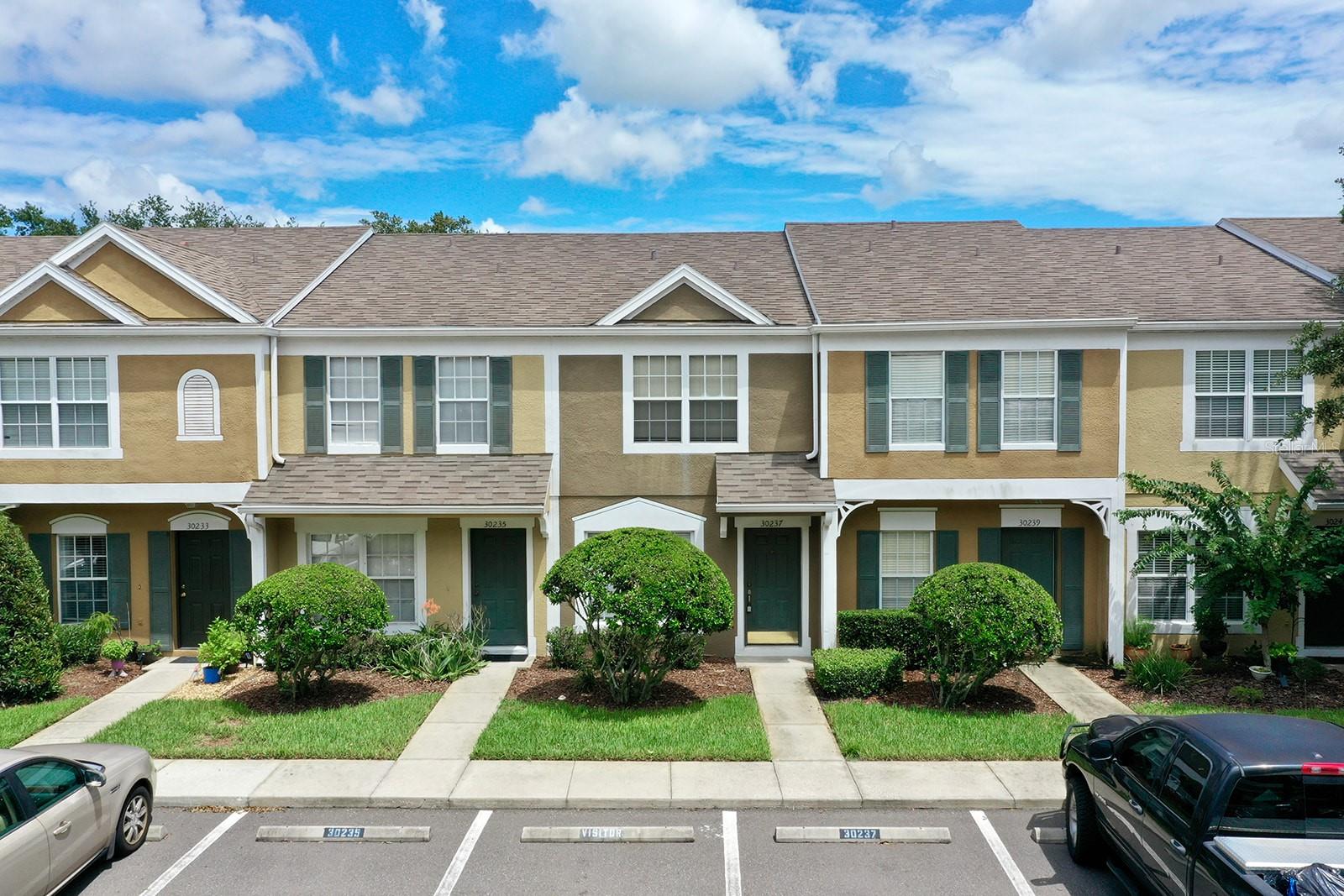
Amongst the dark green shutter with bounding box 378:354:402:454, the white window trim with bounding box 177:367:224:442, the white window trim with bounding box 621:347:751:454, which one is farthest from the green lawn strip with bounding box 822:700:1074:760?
the white window trim with bounding box 177:367:224:442

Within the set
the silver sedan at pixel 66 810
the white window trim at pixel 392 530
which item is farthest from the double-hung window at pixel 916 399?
the silver sedan at pixel 66 810

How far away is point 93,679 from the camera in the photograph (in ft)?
49.0

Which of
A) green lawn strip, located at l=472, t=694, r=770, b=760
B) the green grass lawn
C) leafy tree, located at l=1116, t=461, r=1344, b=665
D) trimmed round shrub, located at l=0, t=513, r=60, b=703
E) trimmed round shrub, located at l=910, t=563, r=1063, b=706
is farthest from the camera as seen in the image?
leafy tree, located at l=1116, t=461, r=1344, b=665

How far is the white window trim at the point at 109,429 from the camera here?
15.8 meters

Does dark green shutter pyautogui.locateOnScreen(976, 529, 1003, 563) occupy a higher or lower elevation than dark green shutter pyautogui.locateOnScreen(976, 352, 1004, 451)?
lower

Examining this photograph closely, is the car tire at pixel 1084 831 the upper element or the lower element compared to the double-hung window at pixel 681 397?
lower

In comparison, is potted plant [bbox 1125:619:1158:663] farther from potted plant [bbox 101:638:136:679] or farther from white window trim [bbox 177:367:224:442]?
potted plant [bbox 101:638:136:679]

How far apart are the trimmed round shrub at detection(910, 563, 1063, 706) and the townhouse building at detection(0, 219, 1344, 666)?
2.69m

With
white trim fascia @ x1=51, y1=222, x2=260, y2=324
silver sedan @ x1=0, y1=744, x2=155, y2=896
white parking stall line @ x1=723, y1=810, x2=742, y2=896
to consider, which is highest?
white trim fascia @ x1=51, y1=222, x2=260, y2=324

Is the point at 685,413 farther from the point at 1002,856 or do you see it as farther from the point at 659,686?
the point at 1002,856

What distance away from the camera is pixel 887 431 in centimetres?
1572

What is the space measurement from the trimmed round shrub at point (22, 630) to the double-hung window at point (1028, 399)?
15.9 metres

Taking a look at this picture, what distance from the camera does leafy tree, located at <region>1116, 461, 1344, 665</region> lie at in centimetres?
1384

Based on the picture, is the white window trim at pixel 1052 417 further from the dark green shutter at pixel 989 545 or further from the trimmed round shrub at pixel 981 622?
Answer: the trimmed round shrub at pixel 981 622
